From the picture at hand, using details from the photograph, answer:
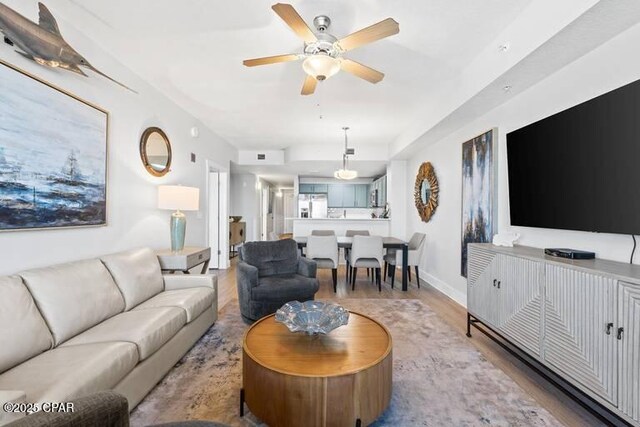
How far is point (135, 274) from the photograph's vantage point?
8.21ft

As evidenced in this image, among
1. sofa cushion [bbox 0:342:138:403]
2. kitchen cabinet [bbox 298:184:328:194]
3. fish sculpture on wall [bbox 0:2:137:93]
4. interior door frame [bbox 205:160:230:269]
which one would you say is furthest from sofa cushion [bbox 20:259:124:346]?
kitchen cabinet [bbox 298:184:328:194]

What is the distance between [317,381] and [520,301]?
5.59 feet

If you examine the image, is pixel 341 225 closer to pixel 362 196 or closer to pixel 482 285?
pixel 362 196

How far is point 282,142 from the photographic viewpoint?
239 inches

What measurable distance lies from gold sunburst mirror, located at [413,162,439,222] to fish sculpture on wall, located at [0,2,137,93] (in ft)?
14.6

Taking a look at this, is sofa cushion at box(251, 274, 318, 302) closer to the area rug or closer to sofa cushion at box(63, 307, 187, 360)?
the area rug

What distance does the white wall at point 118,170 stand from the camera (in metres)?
1.99

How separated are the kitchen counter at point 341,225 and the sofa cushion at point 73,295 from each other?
169 inches

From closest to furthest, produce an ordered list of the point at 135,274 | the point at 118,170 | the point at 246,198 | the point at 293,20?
the point at 293,20
the point at 135,274
the point at 118,170
the point at 246,198

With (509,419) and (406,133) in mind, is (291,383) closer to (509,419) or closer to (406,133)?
(509,419)

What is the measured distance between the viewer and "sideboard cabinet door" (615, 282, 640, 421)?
142 centimetres

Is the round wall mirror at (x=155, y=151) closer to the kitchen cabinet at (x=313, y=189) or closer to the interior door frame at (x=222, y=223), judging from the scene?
the interior door frame at (x=222, y=223)

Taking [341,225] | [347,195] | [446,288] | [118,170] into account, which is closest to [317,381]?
[118,170]

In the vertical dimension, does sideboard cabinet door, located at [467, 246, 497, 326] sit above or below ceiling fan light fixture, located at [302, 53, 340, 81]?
below
